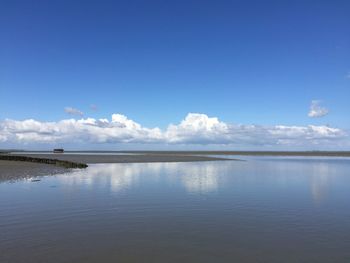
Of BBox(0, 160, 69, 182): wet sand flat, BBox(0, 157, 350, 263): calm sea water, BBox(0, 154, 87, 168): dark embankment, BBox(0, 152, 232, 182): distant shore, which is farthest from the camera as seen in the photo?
→ BBox(0, 154, 87, 168): dark embankment

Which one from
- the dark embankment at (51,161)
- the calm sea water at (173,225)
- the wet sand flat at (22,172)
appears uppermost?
the dark embankment at (51,161)

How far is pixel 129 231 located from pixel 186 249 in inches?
144

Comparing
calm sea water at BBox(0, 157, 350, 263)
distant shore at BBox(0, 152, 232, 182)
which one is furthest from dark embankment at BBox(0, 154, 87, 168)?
calm sea water at BBox(0, 157, 350, 263)

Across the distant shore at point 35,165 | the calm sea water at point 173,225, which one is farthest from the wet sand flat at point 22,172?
the calm sea water at point 173,225

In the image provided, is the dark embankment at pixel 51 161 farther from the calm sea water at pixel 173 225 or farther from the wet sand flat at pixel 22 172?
the calm sea water at pixel 173 225

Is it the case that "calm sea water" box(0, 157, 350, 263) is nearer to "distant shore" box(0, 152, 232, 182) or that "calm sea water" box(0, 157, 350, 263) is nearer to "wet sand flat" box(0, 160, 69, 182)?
"wet sand flat" box(0, 160, 69, 182)

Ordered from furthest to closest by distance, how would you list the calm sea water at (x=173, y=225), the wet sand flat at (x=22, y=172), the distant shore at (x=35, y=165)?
the distant shore at (x=35, y=165)
the wet sand flat at (x=22, y=172)
the calm sea water at (x=173, y=225)

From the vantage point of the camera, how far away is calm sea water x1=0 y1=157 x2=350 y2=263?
1185 cm

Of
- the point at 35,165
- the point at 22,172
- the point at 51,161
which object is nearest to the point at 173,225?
the point at 22,172

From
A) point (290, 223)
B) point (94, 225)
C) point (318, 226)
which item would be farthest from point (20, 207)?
point (318, 226)

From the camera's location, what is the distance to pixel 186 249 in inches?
484

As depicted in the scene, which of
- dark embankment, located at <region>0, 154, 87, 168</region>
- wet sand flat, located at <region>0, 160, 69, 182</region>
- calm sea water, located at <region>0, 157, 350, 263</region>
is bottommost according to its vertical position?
calm sea water, located at <region>0, 157, 350, 263</region>

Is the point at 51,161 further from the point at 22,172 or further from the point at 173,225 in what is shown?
the point at 173,225

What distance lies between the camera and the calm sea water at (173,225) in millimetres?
11852
